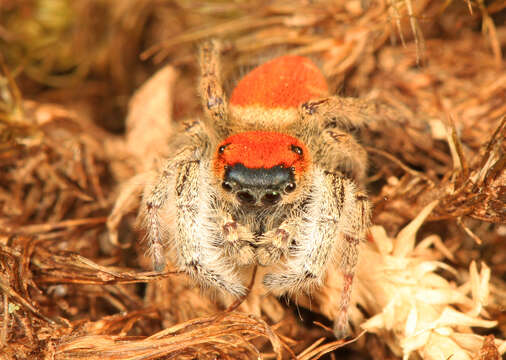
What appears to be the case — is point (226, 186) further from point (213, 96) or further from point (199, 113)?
point (199, 113)

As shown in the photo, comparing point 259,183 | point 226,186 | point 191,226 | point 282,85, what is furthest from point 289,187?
point 282,85

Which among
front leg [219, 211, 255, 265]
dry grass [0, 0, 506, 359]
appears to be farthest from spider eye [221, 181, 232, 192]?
dry grass [0, 0, 506, 359]

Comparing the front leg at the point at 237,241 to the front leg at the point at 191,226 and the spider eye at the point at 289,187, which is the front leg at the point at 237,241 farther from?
the spider eye at the point at 289,187

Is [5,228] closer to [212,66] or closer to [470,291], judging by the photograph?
[212,66]

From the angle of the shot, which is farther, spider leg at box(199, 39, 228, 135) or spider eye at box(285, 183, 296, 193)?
spider leg at box(199, 39, 228, 135)

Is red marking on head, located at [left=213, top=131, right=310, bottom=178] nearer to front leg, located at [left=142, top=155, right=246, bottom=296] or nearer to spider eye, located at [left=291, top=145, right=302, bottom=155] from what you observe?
spider eye, located at [left=291, top=145, right=302, bottom=155]

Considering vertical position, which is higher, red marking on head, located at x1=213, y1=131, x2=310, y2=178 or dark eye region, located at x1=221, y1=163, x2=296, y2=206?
red marking on head, located at x1=213, y1=131, x2=310, y2=178
